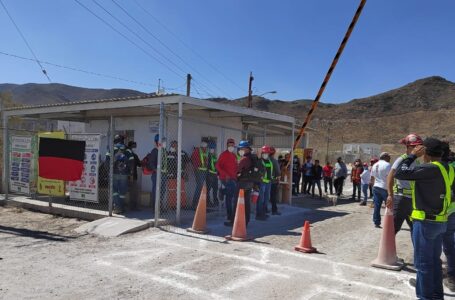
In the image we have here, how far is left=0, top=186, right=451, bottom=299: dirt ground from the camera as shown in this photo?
17.3 feet

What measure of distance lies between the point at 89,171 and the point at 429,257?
8.36 m

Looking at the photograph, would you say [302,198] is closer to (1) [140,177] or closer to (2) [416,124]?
(1) [140,177]

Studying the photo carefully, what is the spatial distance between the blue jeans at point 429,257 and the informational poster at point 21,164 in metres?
10.5

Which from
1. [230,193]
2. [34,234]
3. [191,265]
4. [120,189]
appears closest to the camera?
[191,265]

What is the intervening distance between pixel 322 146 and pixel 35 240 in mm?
79689

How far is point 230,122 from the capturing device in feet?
45.7

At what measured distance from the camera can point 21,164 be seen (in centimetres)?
1216

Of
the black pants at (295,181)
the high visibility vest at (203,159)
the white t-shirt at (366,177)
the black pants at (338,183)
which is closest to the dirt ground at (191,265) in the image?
the high visibility vest at (203,159)

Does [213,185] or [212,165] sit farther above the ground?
[212,165]

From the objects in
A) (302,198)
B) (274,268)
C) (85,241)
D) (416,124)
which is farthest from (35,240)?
(416,124)

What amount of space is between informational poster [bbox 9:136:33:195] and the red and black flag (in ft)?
4.53

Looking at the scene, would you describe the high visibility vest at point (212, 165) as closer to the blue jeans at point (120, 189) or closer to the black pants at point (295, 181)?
the blue jeans at point (120, 189)

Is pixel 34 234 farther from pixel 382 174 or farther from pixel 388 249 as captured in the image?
pixel 382 174

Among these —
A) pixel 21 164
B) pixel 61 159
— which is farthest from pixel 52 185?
pixel 21 164
